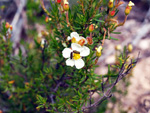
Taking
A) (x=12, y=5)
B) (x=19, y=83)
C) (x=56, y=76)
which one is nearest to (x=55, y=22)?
(x=56, y=76)

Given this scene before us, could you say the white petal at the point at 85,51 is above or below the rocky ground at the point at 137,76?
above

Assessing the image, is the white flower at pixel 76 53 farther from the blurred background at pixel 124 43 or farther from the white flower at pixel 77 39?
the blurred background at pixel 124 43

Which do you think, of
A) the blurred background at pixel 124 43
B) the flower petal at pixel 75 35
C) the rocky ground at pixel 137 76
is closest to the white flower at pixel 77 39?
the flower petal at pixel 75 35

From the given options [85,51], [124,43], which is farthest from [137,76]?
[85,51]

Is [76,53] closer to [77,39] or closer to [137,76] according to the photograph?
[77,39]

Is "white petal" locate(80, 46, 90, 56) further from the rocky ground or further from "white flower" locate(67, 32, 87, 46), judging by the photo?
the rocky ground

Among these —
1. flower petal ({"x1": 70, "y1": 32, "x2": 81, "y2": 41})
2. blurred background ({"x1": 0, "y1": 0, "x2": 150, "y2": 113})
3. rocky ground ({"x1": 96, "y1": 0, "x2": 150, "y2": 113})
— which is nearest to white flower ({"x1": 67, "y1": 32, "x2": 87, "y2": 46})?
flower petal ({"x1": 70, "y1": 32, "x2": 81, "y2": 41})
